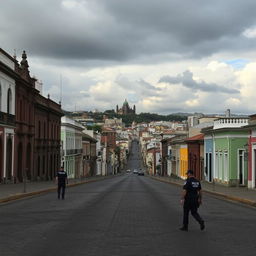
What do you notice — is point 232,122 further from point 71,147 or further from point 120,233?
point 71,147

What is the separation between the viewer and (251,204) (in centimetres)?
2242

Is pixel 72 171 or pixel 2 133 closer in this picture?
pixel 2 133

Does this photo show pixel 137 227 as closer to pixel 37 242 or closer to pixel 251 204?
pixel 37 242

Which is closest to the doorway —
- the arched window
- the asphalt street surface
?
the arched window

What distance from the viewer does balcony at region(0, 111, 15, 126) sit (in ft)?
128

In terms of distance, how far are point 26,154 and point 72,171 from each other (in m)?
32.1

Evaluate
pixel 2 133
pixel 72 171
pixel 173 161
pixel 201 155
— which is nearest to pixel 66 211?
pixel 2 133

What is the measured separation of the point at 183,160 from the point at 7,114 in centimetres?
3701

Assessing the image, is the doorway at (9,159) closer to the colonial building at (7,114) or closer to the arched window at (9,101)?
the colonial building at (7,114)

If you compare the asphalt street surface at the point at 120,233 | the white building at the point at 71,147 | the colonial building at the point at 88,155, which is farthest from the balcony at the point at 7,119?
the colonial building at the point at 88,155

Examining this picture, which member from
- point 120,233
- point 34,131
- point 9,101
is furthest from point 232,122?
point 120,233

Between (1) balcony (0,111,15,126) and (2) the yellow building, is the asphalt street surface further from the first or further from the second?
(2) the yellow building

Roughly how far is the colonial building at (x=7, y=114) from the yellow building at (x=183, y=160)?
104 ft

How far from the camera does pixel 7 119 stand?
133ft
